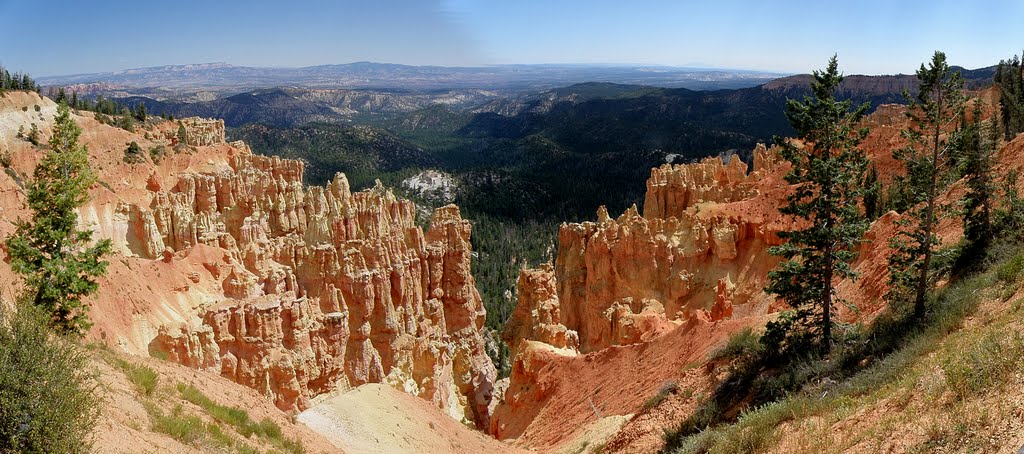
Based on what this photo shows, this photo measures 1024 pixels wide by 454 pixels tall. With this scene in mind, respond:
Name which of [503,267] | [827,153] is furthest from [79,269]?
[503,267]

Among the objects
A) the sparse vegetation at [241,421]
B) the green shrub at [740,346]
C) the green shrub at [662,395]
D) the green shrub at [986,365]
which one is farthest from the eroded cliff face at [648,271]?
the green shrub at [986,365]

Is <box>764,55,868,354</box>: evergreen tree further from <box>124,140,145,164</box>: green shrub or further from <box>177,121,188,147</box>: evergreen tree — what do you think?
<box>177,121,188,147</box>: evergreen tree

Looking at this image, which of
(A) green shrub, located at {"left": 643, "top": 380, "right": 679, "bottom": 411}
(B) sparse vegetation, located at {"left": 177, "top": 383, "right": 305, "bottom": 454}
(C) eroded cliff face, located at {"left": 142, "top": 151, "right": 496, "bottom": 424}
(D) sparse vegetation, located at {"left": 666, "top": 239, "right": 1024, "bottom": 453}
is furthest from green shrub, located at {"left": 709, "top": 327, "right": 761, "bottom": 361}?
(C) eroded cliff face, located at {"left": 142, "top": 151, "right": 496, "bottom": 424}

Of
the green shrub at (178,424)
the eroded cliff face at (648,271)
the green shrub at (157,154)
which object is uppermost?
the green shrub at (157,154)

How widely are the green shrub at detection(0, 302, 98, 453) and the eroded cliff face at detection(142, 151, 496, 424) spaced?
1247 cm

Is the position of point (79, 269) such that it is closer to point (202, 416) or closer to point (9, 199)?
point (202, 416)

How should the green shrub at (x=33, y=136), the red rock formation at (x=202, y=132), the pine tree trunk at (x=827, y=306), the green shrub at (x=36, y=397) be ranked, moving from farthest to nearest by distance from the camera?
1. the red rock formation at (x=202, y=132)
2. the green shrub at (x=33, y=136)
3. the pine tree trunk at (x=827, y=306)
4. the green shrub at (x=36, y=397)

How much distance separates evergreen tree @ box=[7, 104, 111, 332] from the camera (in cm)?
1516

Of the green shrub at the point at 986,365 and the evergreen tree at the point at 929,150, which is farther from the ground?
the evergreen tree at the point at 929,150

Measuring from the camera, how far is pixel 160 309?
2133 centimetres

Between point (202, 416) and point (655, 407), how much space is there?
12061 mm

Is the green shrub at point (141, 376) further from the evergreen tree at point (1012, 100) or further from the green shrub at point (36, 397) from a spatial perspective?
the evergreen tree at point (1012, 100)

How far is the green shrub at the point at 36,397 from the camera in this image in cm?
688

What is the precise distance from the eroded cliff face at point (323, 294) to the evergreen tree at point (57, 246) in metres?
4.08
